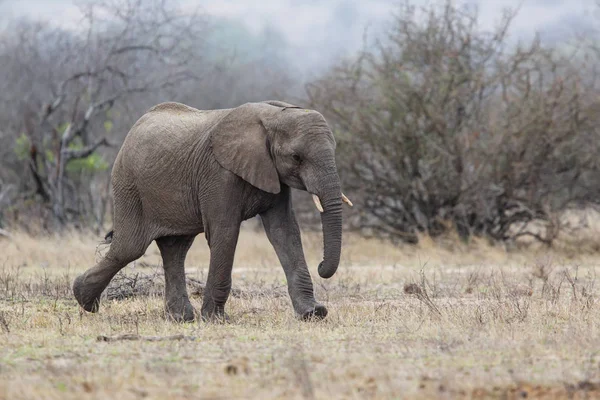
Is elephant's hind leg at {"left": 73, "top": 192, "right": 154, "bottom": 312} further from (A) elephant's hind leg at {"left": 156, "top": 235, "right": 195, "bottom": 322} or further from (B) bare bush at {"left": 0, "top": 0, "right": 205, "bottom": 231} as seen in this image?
(B) bare bush at {"left": 0, "top": 0, "right": 205, "bottom": 231}

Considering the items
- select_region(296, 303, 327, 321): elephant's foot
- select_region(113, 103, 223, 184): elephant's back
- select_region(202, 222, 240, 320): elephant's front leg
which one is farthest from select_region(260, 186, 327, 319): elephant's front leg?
select_region(113, 103, 223, 184): elephant's back

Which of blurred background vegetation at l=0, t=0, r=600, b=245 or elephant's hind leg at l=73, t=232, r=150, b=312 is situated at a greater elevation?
blurred background vegetation at l=0, t=0, r=600, b=245

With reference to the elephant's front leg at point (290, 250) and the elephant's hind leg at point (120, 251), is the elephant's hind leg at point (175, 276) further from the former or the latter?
the elephant's front leg at point (290, 250)

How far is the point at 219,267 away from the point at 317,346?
2.13 m

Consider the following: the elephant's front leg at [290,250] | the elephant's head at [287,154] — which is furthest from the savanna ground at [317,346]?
the elephant's head at [287,154]

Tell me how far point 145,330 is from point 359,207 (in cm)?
1191

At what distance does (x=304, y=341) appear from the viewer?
7.20 meters

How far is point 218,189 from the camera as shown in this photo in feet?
28.9

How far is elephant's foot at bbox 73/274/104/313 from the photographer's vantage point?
955 cm

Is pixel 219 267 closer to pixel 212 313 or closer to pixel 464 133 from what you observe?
pixel 212 313

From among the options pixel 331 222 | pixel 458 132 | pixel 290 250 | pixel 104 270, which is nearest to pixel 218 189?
pixel 290 250

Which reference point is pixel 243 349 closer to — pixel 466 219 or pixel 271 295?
pixel 271 295

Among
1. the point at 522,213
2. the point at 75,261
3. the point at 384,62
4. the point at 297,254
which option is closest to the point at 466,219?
the point at 522,213

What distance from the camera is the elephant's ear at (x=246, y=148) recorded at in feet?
28.2
